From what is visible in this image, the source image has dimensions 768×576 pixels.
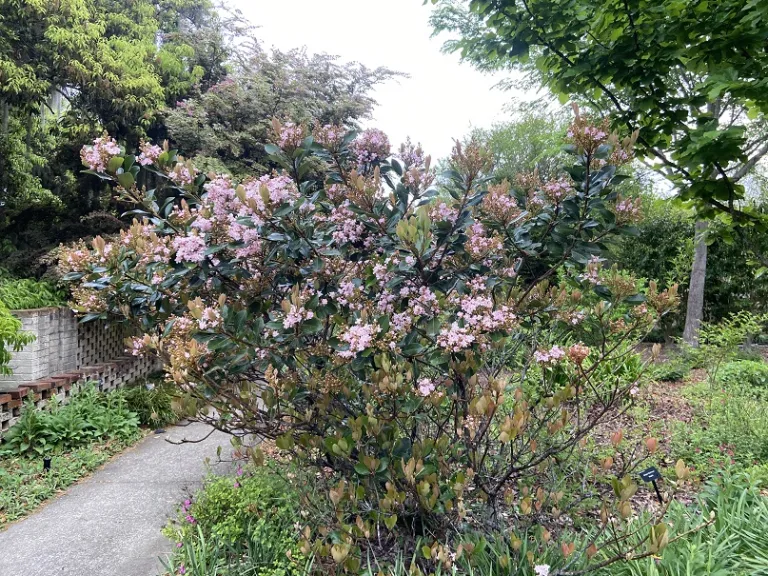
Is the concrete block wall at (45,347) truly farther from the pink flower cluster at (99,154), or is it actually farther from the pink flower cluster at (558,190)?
the pink flower cluster at (558,190)

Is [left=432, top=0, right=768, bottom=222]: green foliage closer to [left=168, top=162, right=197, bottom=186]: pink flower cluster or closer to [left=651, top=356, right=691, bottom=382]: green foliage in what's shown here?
[left=168, top=162, right=197, bottom=186]: pink flower cluster

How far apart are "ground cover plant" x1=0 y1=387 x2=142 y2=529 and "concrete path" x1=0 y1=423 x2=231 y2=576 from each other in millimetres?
139

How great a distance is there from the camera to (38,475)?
406 cm

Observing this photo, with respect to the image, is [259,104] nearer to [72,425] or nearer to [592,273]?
[72,425]

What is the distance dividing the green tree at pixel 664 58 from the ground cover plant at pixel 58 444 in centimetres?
453

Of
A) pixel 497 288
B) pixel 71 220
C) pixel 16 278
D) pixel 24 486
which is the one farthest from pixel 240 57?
pixel 497 288

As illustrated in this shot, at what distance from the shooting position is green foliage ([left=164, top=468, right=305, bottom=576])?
7.52 feet

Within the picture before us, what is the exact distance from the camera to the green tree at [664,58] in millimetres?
2246

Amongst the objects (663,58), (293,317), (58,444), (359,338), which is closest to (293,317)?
(293,317)

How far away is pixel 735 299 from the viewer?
850 cm

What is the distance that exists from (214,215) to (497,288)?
129cm

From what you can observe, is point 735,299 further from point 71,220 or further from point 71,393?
point 71,220

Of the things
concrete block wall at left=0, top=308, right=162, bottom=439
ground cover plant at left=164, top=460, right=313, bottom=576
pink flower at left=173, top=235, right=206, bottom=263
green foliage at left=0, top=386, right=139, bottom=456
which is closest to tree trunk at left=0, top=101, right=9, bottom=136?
concrete block wall at left=0, top=308, right=162, bottom=439

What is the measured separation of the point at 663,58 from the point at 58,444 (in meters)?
5.63
